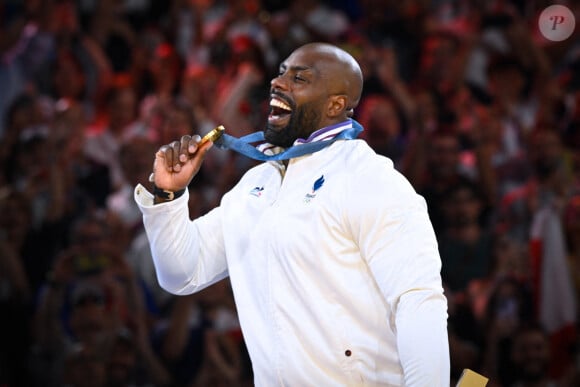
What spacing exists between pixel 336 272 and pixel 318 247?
0.32ft

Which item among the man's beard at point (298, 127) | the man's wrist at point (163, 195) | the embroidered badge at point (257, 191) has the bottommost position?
the embroidered badge at point (257, 191)

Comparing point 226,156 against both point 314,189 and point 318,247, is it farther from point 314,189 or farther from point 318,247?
point 318,247

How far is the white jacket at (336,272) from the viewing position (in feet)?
9.78

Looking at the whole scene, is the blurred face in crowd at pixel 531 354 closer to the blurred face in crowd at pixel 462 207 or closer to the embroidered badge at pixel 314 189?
the blurred face in crowd at pixel 462 207

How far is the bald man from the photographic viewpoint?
3.02m

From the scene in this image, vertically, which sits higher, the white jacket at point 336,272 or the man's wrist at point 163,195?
the man's wrist at point 163,195

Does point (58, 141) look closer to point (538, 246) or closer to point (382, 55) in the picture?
point (382, 55)

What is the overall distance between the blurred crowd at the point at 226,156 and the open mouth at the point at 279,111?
2750mm

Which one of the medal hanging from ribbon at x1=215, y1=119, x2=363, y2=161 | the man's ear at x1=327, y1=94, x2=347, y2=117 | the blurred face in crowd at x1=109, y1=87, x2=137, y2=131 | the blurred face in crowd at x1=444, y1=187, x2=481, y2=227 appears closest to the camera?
the medal hanging from ribbon at x1=215, y1=119, x2=363, y2=161

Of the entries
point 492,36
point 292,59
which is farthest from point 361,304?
point 492,36

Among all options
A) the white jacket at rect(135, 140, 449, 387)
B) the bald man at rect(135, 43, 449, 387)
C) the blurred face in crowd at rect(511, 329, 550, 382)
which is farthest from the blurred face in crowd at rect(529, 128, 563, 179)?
the white jacket at rect(135, 140, 449, 387)

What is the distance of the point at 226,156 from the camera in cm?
Answer: 733

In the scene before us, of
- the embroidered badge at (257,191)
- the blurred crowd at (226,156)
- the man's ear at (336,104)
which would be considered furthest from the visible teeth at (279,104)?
the blurred crowd at (226,156)

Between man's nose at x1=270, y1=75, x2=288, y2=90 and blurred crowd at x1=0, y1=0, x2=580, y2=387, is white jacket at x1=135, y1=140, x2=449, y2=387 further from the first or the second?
blurred crowd at x1=0, y1=0, x2=580, y2=387
